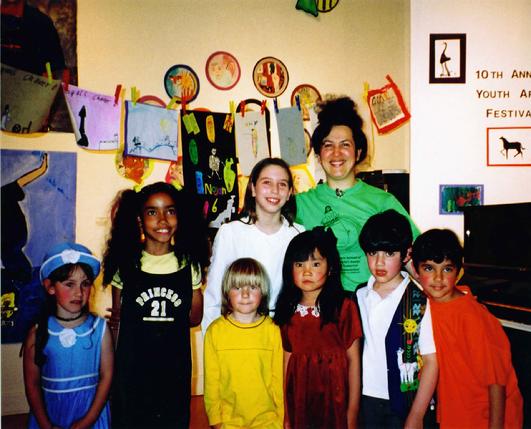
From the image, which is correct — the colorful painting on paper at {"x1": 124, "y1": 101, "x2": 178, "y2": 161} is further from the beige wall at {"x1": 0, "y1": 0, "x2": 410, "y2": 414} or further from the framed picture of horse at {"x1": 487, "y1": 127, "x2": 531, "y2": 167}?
the framed picture of horse at {"x1": 487, "y1": 127, "x2": 531, "y2": 167}

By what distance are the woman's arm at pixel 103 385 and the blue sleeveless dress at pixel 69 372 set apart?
2cm

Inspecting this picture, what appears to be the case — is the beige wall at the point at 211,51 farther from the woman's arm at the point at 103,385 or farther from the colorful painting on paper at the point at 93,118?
the woman's arm at the point at 103,385

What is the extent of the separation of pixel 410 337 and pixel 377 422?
1.03 ft

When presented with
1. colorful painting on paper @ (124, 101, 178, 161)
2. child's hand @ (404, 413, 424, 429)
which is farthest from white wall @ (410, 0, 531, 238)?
colorful painting on paper @ (124, 101, 178, 161)

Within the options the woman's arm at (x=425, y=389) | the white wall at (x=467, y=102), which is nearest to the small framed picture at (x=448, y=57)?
the white wall at (x=467, y=102)

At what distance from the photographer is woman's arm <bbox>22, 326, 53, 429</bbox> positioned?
4.68 feet

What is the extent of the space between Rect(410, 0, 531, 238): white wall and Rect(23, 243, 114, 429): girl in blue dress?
1.68 m

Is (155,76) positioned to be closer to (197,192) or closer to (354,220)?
(197,192)

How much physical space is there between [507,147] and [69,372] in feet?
7.40

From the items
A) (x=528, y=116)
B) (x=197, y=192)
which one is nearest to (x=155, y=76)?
(x=197, y=192)

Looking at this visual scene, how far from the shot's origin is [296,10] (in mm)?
2994

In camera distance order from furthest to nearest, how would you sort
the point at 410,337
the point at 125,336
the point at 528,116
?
the point at 528,116 < the point at 125,336 < the point at 410,337

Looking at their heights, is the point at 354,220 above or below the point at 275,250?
above

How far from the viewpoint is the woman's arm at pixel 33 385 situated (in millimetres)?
1428
